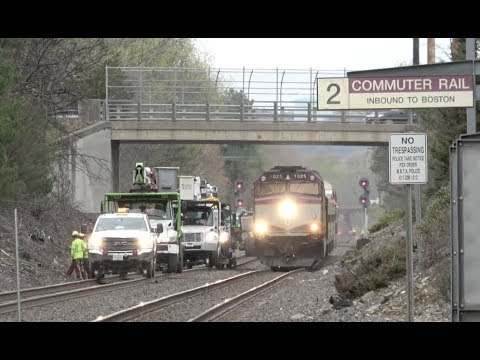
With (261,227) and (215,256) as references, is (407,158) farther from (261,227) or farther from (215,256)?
(215,256)

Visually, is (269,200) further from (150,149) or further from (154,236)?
(150,149)

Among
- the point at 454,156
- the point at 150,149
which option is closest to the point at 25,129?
the point at 454,156

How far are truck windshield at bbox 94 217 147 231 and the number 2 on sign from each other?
61.2 feet

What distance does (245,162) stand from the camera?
104 meters

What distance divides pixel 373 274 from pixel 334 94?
33.8 ft

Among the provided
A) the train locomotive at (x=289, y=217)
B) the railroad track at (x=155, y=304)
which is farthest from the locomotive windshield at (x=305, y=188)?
the railroad track at (x=155, y=304)

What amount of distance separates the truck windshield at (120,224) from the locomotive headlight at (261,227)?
27.9ft

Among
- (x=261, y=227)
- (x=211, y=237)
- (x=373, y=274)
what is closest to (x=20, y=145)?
(x=211, y=237)

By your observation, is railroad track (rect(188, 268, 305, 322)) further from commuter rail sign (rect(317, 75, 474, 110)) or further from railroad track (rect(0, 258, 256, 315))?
commuter rail sign (rect(317, 75, 474, 110))

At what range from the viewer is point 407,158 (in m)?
15.8

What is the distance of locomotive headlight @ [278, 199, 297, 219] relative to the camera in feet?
135

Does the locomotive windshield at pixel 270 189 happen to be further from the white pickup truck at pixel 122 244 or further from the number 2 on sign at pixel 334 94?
the number 2 on sign at pixel 334 94

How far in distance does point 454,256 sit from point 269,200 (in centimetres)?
3005

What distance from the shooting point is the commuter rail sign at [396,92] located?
14664 mm
